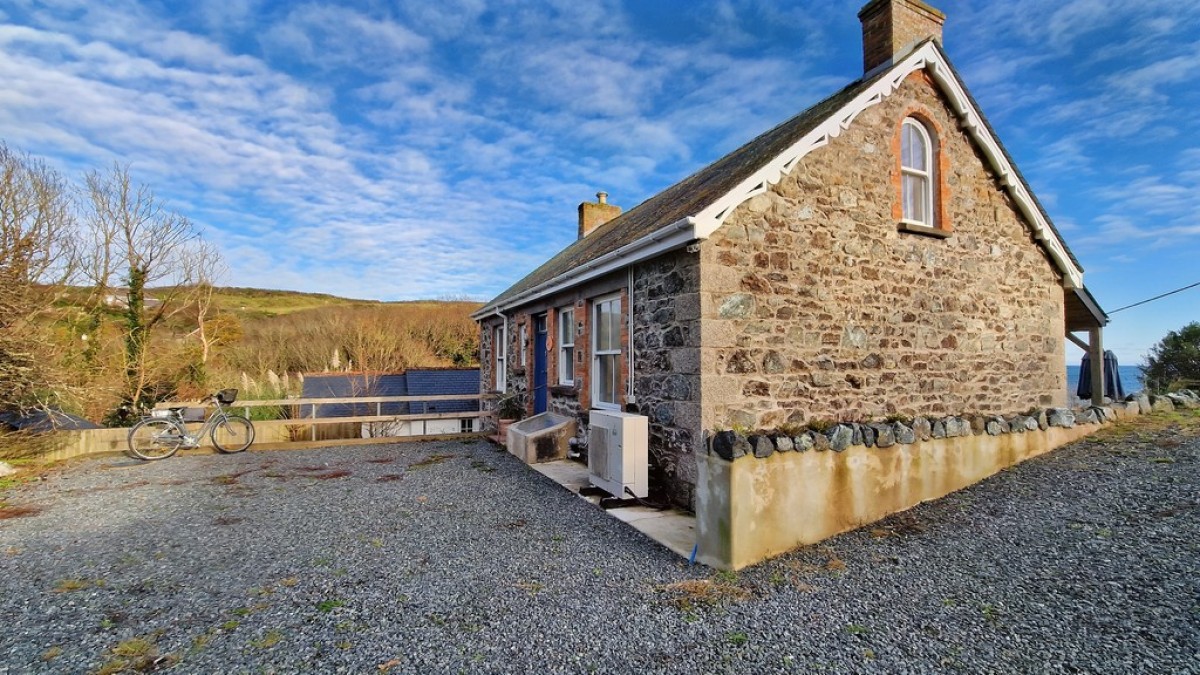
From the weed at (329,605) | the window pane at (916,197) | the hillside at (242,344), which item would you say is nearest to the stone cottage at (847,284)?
the window pane at (916,197)

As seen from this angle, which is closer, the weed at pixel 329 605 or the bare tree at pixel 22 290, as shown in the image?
the weed at pixel 329 605

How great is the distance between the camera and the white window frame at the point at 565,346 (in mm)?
10547

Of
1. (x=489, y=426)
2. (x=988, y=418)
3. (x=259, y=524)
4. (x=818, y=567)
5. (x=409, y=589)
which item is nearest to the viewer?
(x=409, y=589)

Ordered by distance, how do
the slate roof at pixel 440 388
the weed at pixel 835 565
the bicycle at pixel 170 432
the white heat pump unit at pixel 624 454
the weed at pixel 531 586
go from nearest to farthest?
the weed at pixel 531 586 → the weed at pixel 835 565 → the white heat pump unit at pixel 624 454 → the bicycle at pixel 170 432 → the slate roof at pixel 440 388

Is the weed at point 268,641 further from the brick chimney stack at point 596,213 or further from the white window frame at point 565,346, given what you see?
the brick chimney stack at point 596,213

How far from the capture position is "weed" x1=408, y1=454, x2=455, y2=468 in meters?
9.80

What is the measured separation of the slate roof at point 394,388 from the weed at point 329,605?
1196 cm

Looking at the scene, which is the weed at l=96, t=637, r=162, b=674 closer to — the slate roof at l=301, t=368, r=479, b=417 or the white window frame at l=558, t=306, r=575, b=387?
the white window frame at l=558, t=306, r=575, b=387

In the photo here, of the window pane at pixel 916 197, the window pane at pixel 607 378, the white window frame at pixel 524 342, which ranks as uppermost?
the window pane at pixel 916 197

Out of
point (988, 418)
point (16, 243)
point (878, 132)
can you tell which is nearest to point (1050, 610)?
point (988, 418)

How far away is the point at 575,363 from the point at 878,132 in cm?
570

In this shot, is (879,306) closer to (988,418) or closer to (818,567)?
(988,418)

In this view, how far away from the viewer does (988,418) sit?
7496 millimetres

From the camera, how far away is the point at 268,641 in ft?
12.4
